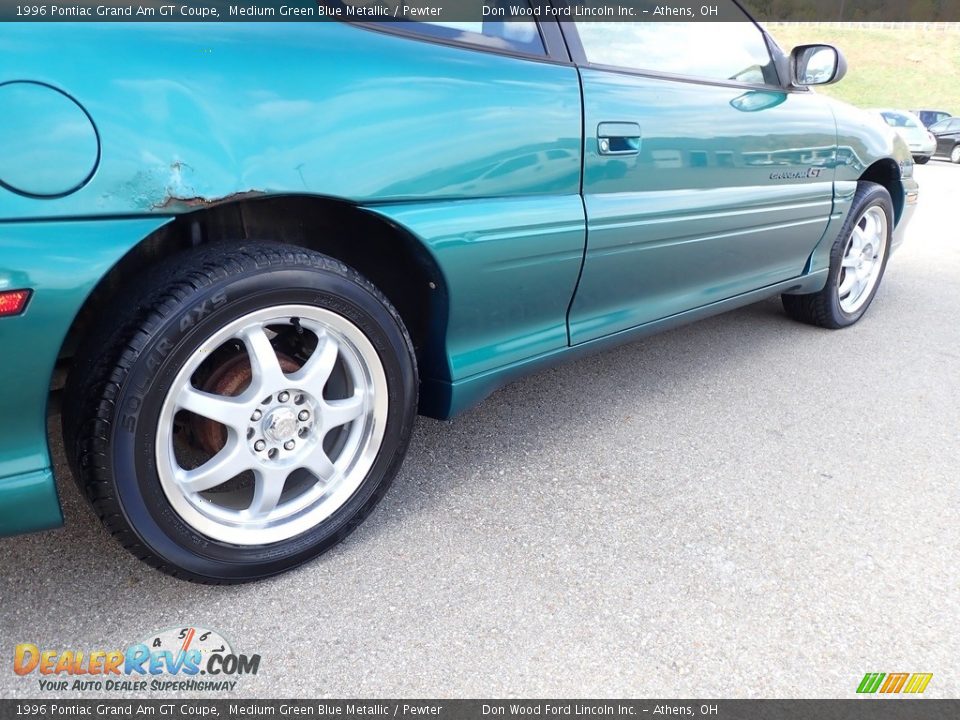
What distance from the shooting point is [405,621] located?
170cm

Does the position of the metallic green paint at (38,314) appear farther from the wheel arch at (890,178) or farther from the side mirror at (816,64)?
the wheel arch at (890,178)

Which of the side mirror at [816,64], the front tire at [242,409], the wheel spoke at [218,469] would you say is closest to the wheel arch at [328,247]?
the front tire at [242,409]

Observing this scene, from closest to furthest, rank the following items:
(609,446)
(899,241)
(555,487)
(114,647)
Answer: (114,647) → (555,487) → (609,446) → (899,241)

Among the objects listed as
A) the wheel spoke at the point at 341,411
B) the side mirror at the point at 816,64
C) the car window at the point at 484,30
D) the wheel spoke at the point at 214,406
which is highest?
the car window at the point at 484,30

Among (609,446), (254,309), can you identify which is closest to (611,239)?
(609,446)

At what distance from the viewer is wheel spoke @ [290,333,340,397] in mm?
1770

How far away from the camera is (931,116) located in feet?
62.3

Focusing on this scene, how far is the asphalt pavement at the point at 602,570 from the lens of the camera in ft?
5.22

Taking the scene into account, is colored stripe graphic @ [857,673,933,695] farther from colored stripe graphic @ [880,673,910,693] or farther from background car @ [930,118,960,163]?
background car @ [930,118,960,163]

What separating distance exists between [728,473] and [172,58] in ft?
6.20

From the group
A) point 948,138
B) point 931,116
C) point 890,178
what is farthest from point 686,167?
point 931,116

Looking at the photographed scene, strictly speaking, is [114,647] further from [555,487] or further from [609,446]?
[609,446]

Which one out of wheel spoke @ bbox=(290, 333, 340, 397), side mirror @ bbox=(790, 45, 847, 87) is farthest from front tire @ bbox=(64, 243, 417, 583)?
side mirror @ bbox=(790, 45, 847, 87)

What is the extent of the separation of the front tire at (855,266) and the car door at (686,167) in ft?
1.50
